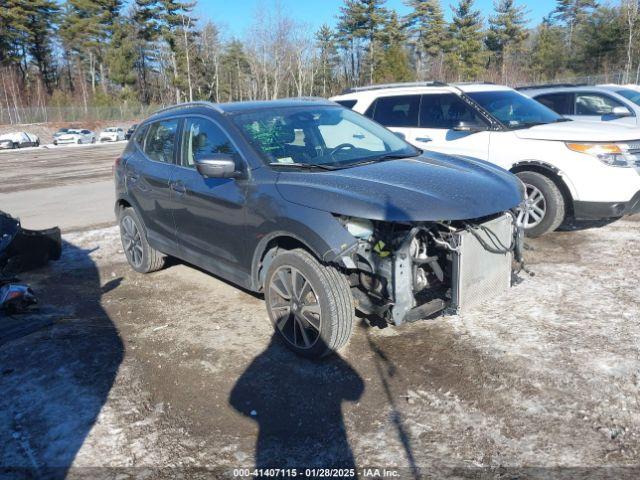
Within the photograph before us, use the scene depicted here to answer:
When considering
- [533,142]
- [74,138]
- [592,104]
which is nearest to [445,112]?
[533,142]

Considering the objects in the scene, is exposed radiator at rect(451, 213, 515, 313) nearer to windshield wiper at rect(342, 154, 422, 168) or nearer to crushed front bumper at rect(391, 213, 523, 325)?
crushed front bumper at rect(391, 213, 523, 325)

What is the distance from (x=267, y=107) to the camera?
15.9ft

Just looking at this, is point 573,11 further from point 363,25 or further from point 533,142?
point 533,142

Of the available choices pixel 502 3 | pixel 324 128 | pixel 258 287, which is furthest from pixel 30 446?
pixel 502 3

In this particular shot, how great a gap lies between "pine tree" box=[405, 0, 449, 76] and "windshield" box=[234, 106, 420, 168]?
58.0m

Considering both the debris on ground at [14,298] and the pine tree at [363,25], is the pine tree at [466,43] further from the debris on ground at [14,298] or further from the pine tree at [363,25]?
the debris on ground at [14,298]

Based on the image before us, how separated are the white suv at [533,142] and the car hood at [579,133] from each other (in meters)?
0.01

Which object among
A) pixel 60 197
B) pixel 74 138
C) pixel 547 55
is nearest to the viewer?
pixel 60 197

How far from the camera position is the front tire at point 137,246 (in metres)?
5.97

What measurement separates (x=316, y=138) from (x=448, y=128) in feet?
10.6

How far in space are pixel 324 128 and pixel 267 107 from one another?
55 centimetres

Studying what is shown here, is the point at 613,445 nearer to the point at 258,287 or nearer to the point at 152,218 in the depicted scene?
the point at 258,287

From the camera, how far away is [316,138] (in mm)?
4656

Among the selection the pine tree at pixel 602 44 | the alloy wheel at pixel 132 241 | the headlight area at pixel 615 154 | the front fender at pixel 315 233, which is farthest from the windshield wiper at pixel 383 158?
the pine tree at pixel 602 44
